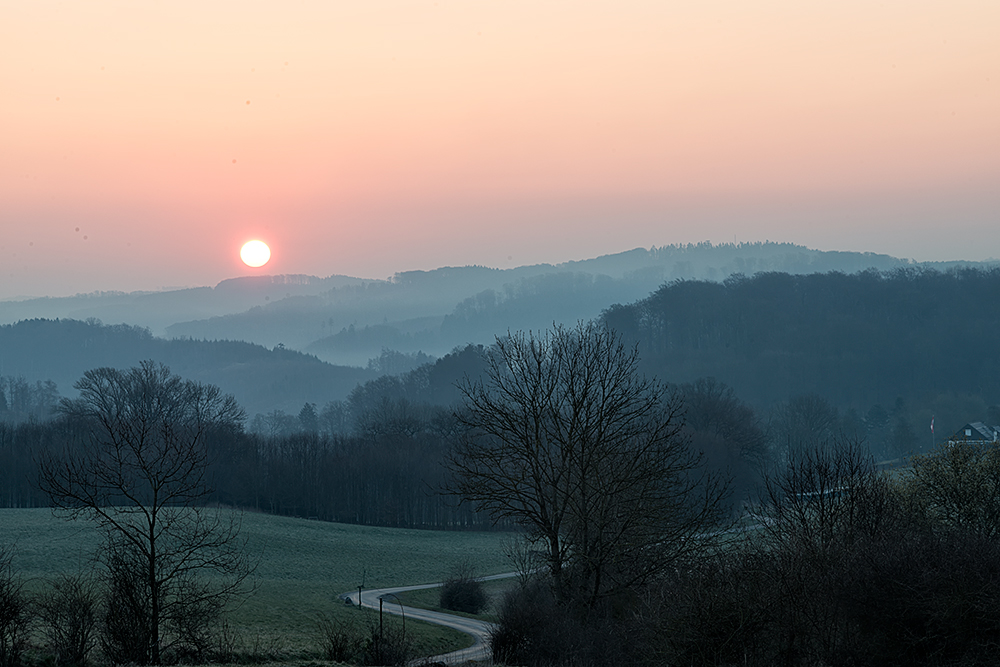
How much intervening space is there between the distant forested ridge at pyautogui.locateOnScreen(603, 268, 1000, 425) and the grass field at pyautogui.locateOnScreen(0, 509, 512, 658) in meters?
85.7

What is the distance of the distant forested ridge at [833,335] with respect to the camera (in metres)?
143

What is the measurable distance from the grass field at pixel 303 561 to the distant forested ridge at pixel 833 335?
281 ft

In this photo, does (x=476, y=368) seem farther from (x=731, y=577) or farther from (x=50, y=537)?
(x=731, y=577)

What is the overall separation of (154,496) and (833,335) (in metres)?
156

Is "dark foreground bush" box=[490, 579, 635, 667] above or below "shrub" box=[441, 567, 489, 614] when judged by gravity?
above

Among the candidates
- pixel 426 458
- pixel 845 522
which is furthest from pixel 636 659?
pixel 426 458

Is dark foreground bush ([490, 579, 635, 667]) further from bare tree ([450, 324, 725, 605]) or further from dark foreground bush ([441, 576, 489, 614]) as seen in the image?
dark foreground bush ([441, 576, 489, 614])

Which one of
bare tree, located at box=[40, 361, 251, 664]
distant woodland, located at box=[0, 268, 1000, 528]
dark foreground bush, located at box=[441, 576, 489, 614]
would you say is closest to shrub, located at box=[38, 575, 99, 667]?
bare tree, located at box=[40, 361, 251, 664]

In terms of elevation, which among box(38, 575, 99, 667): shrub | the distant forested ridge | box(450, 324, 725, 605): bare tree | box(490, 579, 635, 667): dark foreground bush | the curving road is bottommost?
the curving road

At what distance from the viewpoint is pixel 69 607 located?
771 inches

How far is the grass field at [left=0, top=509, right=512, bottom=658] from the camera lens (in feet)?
107

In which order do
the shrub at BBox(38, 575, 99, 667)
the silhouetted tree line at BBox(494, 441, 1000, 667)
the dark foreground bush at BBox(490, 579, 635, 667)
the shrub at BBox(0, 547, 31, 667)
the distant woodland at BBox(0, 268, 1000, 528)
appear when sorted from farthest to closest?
the distant woodland at BBox(0, 268, 1000, 528), the dark foreground bush at BBox(490, 579, 635, 667), the shrub at BBox(38, 575, 99, 667), the shrub at BBox(0, 547, 31, 667), the silhouetted tree line at BBox(494, 441, 1000, 667)

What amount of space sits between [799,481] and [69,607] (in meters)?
21.7

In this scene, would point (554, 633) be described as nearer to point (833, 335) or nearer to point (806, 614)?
point (806, 614)
